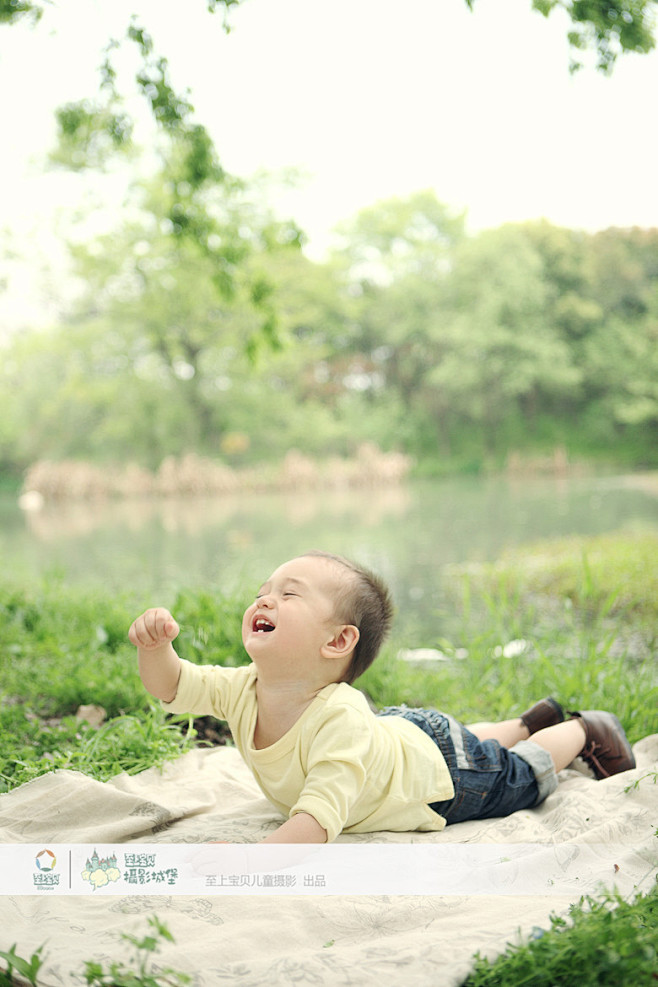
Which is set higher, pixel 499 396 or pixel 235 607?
pixel 499 396

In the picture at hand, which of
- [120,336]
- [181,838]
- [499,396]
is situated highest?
[120,336]

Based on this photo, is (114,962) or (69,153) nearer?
(114,962)

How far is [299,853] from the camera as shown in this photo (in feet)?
3.83

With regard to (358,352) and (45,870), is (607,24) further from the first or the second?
(358,352)

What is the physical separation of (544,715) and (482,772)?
0.95 feet

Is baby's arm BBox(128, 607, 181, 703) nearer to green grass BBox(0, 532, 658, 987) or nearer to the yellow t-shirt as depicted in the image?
the yellow t-shirt

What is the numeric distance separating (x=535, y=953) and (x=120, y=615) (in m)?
2.05

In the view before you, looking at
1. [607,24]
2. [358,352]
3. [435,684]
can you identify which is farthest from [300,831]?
[358,352]

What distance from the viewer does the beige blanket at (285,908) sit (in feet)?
3.19

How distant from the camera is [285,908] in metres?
1.09

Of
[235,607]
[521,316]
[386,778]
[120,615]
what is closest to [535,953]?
[386,778]

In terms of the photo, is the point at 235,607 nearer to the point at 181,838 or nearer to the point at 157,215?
the point at 181,838

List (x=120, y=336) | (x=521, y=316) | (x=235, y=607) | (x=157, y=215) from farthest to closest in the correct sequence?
(x=120, y=336), (x=157, y=215), (x=521, y=316), (x=235, y=607)

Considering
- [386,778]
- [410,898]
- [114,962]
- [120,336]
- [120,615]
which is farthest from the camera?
[120,336]
